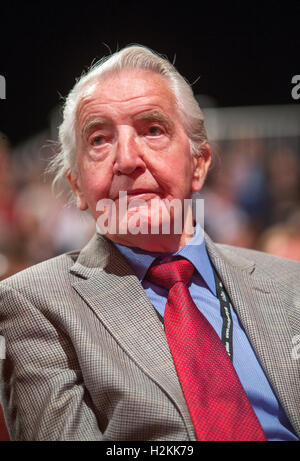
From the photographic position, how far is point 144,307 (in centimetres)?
124

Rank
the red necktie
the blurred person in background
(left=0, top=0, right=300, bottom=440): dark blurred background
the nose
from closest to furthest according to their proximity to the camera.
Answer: the red necktie → the nose → (left=0, top=0, right=300, bottom=440): dark blurred background → the blurred person in background

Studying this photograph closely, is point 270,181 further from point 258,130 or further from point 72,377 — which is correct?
point 72,377

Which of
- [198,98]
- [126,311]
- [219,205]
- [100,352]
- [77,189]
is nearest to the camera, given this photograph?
[100,352]

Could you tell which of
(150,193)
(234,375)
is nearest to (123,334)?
(234,375)

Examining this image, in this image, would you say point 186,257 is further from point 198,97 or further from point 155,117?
point 198,97

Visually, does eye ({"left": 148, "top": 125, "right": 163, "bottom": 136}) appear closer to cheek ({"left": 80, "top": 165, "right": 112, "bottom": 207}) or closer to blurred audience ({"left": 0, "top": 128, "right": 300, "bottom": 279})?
cheek ({"left": 80, "top": 165, "right": 112, "bottom": 207})

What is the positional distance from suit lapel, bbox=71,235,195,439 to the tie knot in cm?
6

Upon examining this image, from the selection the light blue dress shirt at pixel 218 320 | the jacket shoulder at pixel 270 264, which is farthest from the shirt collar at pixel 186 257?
the jacket shoulder at pixel 270 264

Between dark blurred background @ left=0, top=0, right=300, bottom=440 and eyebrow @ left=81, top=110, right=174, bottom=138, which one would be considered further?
dark blurred background @ left=0, top=0, right=300, bottom=440

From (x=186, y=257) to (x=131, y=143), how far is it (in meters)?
0.37

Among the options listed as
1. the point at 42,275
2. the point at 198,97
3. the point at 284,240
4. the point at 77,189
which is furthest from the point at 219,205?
the point at 42,275

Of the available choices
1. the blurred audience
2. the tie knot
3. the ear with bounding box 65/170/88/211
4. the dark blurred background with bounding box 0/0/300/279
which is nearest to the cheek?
the ear with bounding box 65/170/88/211

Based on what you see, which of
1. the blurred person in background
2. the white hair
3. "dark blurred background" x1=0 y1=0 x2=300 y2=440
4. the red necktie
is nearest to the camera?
the red necktie

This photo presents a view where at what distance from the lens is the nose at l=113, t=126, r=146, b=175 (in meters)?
1.32
